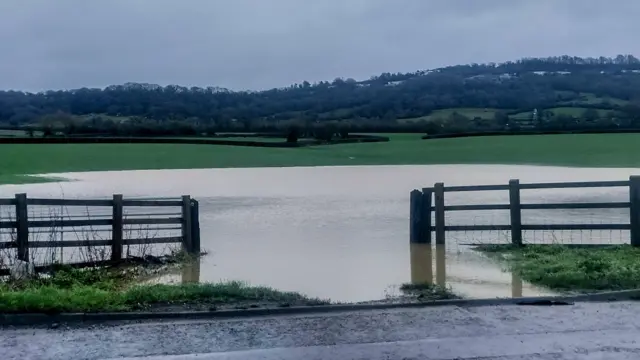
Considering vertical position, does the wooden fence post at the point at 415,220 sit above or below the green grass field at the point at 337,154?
below

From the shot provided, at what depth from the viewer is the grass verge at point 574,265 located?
11320 mm

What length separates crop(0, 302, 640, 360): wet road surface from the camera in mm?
7824

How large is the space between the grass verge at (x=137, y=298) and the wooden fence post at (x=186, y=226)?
171 inches

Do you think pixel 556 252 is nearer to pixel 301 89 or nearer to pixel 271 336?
pixel 271 336

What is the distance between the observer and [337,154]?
6362cm

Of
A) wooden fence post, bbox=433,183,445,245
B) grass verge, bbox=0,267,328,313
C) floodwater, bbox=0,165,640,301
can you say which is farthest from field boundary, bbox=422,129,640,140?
grass verge, bbox=0,267,328,313

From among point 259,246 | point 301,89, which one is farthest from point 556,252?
point 301,89

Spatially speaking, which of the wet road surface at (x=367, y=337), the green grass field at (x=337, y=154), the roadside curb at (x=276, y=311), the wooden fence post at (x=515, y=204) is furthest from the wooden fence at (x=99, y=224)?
the green grass field at (x=337, y=154)

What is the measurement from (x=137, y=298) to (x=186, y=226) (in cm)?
597

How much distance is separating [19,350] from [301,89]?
154404 millimetres

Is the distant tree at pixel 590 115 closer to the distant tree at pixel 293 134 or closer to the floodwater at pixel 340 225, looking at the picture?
the distant tree at pixel 293 134

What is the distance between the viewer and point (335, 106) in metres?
133

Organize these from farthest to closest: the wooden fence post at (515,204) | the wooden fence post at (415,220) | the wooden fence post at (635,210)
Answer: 1. the wooden fence post at (415,220)
2. the wooden fence post at (515,204)
3. the wooden fence post at (635,210)

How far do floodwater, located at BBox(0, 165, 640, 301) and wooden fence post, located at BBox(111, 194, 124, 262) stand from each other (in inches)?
45.5
